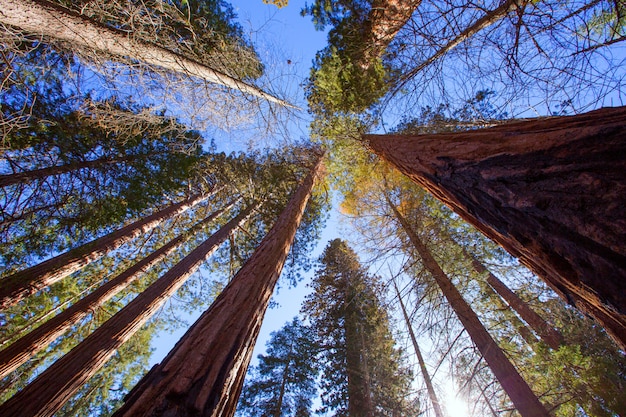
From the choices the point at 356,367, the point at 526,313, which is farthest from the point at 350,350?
the point at 526,313

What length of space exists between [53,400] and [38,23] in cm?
507

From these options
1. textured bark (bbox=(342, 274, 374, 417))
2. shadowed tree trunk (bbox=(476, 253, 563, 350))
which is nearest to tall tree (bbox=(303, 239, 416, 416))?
textured bark (bbox=(342, 274, 374, 417))

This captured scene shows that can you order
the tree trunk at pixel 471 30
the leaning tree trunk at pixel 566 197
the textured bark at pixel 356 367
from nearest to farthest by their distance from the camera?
the leaning tree trunk at pixel 566 197, the tree trunk at pixel 471 30, the textured bark at pixel 356 367

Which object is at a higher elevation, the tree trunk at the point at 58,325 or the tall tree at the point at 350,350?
the tall tree at the point at 350,350

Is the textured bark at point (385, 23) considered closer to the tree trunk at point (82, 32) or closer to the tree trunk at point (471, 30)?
the tree trunk at point (471, 30)

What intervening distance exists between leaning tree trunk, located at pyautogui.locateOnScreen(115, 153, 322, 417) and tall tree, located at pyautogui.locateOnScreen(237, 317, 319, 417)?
1231 cm

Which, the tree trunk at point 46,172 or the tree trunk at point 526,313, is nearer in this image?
the tree trunk at point 46,172

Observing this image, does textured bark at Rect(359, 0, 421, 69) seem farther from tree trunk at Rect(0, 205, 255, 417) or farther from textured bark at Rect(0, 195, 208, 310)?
textured bark at Rect(0, 195, 208, 310)

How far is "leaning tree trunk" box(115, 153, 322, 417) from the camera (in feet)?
3.62

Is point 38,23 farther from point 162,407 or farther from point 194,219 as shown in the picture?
point 194,219

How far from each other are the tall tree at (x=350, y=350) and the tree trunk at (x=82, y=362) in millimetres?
5888

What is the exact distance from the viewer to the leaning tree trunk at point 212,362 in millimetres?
1104

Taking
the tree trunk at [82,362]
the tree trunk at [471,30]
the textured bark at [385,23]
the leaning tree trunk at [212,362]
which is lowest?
the leaning tree trunk at [212,362]

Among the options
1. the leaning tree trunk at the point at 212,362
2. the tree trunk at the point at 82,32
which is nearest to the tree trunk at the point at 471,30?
the tree trunk at the point at 82,32
